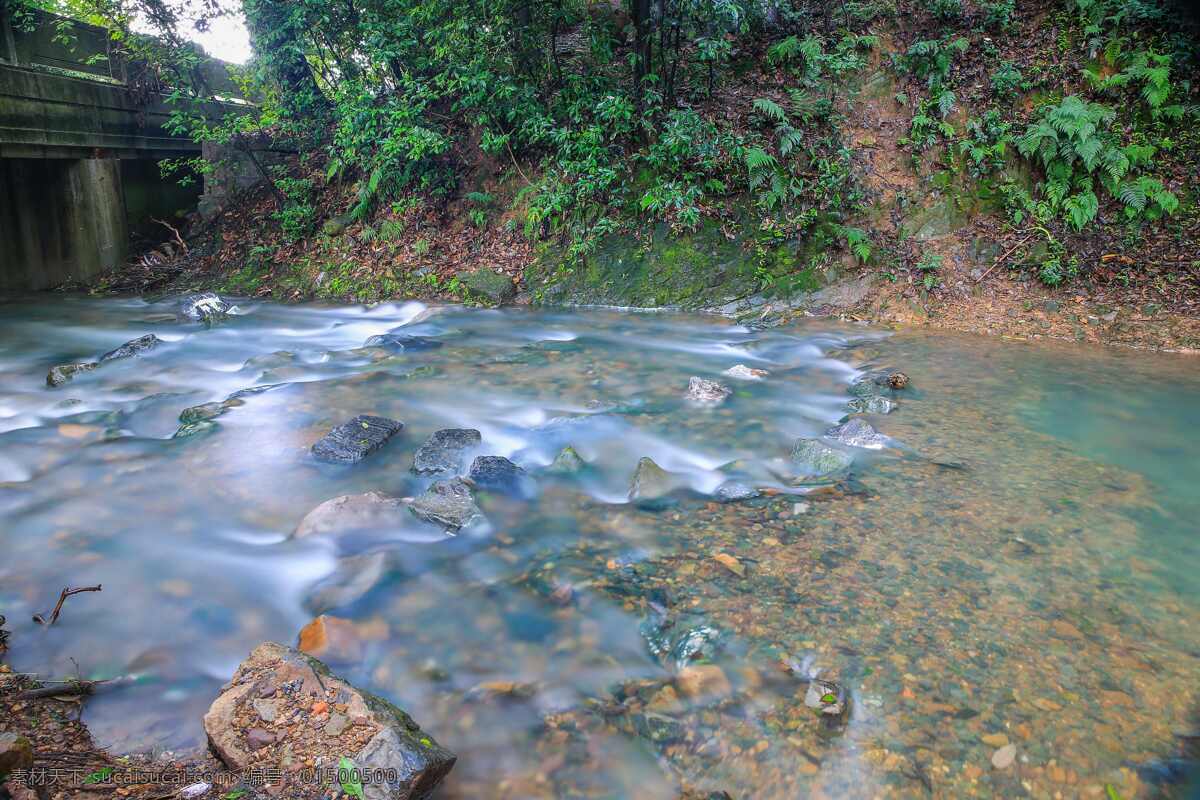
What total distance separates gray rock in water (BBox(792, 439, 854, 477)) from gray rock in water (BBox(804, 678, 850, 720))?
6.76ft

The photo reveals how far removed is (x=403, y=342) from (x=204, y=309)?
3.84m

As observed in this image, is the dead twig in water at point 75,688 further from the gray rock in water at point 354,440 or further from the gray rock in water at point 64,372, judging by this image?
the gray rock in water at point 64,372

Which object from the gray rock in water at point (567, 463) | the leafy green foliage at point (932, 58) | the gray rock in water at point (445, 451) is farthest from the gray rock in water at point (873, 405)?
the leafy green foliage at point (932, 58)

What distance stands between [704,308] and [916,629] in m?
7.13

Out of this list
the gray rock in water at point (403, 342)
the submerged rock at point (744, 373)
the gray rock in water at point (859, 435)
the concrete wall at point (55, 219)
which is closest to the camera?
the gray rock in water at point (859, 435)

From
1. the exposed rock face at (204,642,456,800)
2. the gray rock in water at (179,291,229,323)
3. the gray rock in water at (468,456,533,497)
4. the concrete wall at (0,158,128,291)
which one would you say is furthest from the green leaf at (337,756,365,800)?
the concrete wall at (0,158,128,291)

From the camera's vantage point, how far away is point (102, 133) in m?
11.6

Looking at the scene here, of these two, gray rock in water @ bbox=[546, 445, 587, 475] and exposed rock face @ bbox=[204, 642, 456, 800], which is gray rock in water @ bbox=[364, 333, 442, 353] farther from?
exposed rock face @ bbox=[204, 642, 456, 800]

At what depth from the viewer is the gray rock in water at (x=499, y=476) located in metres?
4.52

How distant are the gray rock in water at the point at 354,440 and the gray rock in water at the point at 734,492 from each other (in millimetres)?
2547

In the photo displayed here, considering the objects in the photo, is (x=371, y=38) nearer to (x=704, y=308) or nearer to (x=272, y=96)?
(x=272, y=96)

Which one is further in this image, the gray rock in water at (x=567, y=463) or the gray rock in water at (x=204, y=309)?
the gray rock in water at (x=204, y=309)

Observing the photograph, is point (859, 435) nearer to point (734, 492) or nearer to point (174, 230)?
point (734, 492)

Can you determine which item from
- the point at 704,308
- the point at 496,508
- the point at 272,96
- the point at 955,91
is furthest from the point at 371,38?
the point at 496,508
